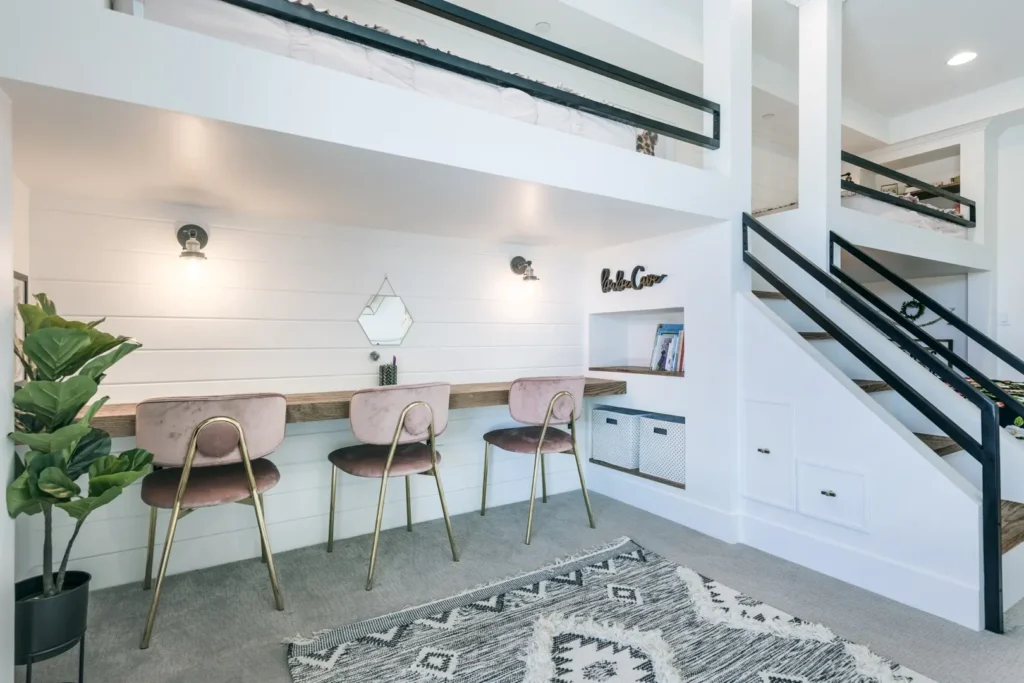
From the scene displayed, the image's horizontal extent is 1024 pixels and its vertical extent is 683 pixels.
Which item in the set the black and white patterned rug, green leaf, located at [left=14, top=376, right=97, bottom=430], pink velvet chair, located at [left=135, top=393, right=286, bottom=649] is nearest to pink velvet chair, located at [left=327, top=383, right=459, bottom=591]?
pink velvet chair, located at [left=135, top=393, right=286, bottom=649]

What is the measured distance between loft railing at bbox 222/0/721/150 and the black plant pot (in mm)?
1818

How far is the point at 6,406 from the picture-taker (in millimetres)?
1410

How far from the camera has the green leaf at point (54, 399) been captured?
1324 millimetres

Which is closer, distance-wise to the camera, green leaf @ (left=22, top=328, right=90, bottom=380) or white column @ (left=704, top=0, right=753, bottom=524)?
green leaf @ (left=22, top=328, right=90, bottom=380)

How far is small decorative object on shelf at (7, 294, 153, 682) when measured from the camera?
4.42ft

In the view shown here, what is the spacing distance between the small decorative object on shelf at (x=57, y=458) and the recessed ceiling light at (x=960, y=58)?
5.30 metres

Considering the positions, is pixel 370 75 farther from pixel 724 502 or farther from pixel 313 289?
pixel 724 502

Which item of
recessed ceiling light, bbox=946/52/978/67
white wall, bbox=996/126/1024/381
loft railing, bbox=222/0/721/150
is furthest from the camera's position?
white wall, bbox=996/126/1024/381

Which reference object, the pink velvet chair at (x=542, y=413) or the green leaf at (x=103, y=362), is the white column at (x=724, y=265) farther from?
the green leaf at (x=103, y=362)

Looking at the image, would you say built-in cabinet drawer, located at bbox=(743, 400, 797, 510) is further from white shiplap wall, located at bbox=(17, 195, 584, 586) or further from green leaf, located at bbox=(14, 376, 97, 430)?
green leaf, located at bbox=(14, 376, 97, 430)

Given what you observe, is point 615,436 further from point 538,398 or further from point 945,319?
point 945,319

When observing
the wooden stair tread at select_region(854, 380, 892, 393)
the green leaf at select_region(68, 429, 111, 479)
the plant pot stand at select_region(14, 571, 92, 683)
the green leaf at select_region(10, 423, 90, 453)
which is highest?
the wooden stair tread at select_region(854, 380, 892, 393)

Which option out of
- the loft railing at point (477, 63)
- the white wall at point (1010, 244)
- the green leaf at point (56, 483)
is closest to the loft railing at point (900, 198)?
the white wall at point (1010, 244)

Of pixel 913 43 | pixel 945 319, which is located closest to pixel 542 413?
pixel 945 319
